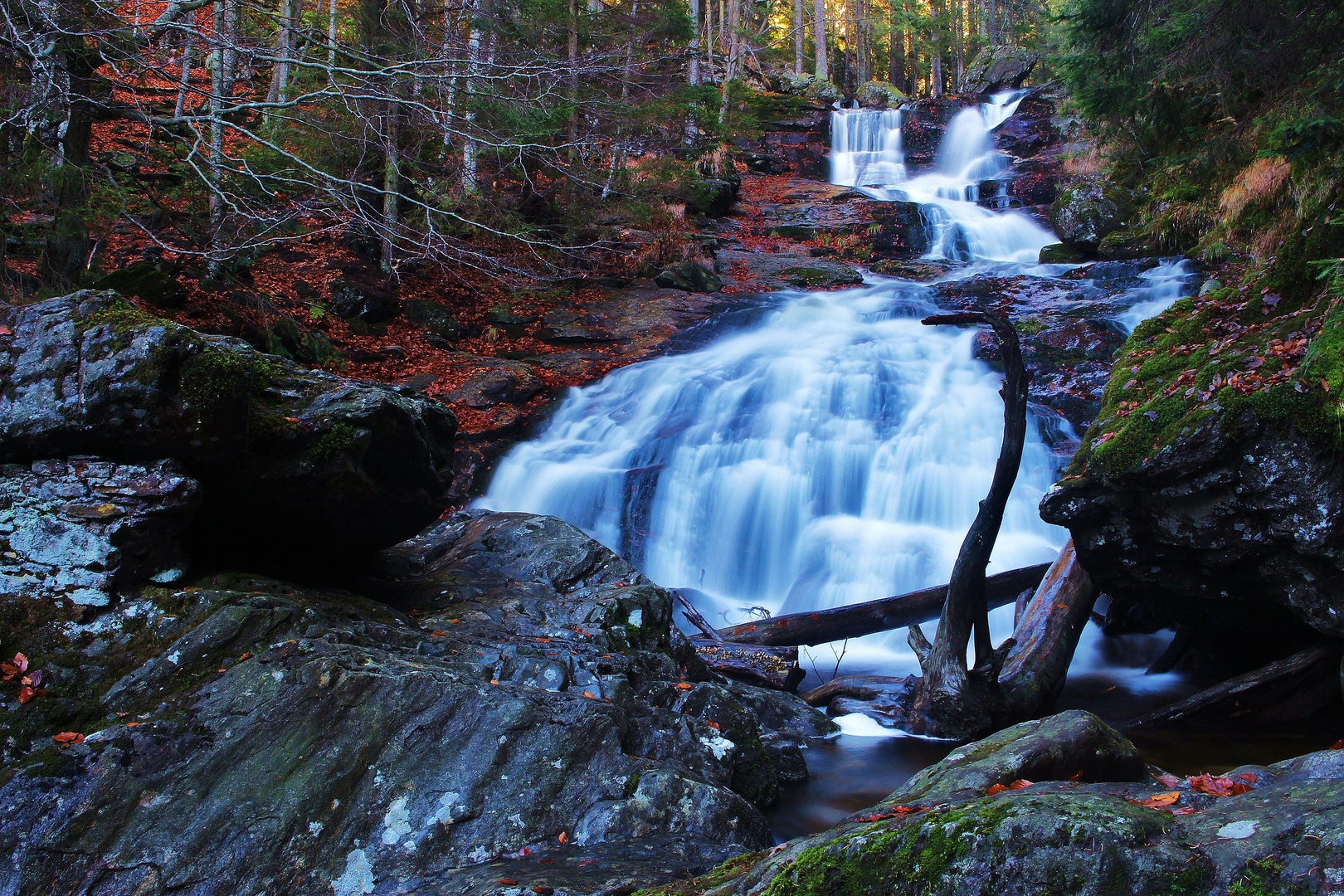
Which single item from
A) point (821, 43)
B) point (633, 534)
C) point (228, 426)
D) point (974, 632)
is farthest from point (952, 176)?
point (228, 426)

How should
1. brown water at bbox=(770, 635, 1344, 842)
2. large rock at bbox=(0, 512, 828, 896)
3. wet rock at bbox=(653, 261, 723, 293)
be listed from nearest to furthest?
large rock at bbox=(0, 512, 828, 896), brown water at bbox=(770, 635, 1344, 842), wet rock at bbox=(653, 261, 723, 293)

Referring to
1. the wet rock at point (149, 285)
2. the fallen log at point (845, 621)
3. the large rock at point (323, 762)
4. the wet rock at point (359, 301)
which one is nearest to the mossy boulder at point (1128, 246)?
the fallen log at point (845, 621)

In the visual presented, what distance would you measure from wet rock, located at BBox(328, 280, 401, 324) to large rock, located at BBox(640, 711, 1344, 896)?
12249 mm

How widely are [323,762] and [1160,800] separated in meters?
3.03

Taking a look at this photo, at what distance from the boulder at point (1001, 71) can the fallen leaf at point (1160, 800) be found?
31.7 metres

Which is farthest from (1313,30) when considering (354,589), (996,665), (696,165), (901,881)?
(696,165)

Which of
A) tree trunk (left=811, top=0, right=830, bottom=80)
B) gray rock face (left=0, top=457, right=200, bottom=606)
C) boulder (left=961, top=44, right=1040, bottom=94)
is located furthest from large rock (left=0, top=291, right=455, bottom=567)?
tree trunk (left=811, top=0, right=830, bottom=80)

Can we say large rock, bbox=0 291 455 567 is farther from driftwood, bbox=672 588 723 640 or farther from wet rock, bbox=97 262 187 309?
wet rock, bbox=97 262 187 309

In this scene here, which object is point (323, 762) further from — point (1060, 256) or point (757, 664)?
point (1060, 256)

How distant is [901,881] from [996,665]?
4086 millimetres

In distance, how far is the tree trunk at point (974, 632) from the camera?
5629 millimetres

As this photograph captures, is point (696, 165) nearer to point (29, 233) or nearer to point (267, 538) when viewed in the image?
point (29, 233)

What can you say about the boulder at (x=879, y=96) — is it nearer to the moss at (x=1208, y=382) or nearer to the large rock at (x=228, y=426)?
the moss at (x=1208, y=382)

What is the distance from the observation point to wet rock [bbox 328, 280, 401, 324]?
12930 millimetres
